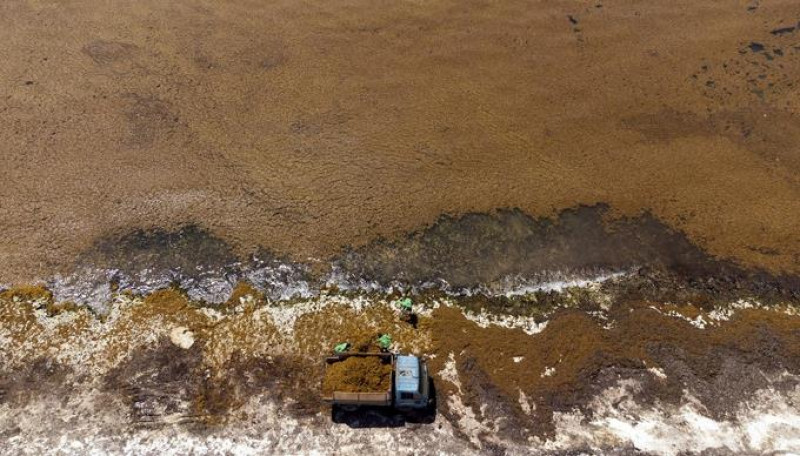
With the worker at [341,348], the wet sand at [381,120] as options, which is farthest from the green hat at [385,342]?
the wet sand at [381,120]

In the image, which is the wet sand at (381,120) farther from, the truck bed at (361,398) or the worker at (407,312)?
the truck bed at (361,398)

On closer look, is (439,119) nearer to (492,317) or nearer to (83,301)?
(492,317)

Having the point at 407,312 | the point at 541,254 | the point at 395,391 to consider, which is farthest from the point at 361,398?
the point at 541,254

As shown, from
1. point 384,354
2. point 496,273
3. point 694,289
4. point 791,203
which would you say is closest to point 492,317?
point 496,273

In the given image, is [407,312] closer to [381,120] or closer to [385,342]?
[385,342]

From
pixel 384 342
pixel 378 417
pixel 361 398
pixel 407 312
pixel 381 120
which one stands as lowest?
pixel 378 417
